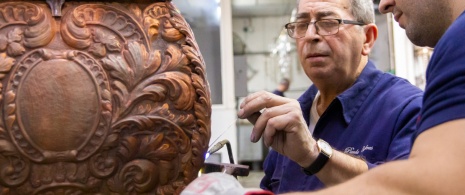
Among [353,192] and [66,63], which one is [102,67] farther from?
[353,192]

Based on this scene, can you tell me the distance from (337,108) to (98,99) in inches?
29.1

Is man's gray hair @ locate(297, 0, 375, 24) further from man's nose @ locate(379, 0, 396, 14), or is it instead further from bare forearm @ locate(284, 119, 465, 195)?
bare forearm @ locate(284, 119, 465, 195)

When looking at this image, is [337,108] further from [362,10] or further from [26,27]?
[26,27]

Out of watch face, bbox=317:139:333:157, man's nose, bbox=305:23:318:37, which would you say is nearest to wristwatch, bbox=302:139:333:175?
watch face, bbox=317:139:333:157

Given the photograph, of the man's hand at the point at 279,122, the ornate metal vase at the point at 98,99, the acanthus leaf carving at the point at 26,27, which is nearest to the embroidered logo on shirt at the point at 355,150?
the man's hand at the point at 279,122

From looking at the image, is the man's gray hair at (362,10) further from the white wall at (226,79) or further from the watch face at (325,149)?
the white wall at (226,79)

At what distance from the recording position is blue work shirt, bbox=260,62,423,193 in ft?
4.16

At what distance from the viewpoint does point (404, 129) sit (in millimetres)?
1248

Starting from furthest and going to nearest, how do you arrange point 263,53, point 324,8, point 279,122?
point 263,53, point 324,8, point 279,122

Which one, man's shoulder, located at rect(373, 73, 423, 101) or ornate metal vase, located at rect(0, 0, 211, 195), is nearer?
ornate metal vase, located at rect(0, 0, 211, 195)

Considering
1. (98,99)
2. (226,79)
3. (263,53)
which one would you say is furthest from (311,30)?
(263,53)

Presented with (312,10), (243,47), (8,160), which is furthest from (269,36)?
(8,160)

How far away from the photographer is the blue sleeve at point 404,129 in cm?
123

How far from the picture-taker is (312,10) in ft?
4.85
